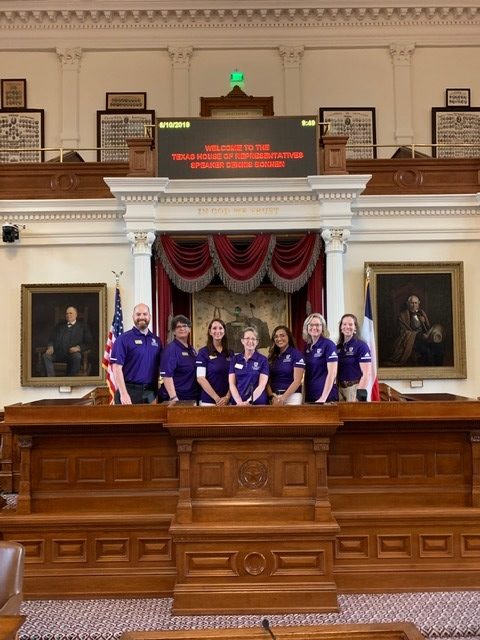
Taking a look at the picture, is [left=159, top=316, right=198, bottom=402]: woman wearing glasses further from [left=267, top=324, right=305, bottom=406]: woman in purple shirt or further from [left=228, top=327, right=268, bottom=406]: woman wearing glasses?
[left=267, top=324, right=305, bottom=406]: woman in purple shirt

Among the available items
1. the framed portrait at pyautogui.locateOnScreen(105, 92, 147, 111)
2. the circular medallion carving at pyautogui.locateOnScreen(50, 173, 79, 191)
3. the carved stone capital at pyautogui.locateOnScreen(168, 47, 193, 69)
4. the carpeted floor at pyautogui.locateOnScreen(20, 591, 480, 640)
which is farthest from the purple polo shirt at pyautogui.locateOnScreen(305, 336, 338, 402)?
the carved stone capital at pyautogui.locateOnScreen(168, 47, 193, 69)

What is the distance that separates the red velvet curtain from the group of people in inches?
127

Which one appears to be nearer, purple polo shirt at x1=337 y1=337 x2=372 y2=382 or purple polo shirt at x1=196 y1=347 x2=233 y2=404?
purple polo shirt at x1=196 y1=347 x2=233 y2=404

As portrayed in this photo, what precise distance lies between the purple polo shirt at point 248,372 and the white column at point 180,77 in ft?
29.3

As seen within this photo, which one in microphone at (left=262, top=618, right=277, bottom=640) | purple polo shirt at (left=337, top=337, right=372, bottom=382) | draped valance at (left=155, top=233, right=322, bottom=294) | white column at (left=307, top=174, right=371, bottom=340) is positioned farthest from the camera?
draped valance at (left=155, top=233, right=322, bottom=294)

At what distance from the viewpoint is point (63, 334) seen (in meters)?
9.60

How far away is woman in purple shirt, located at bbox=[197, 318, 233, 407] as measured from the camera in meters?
5.66

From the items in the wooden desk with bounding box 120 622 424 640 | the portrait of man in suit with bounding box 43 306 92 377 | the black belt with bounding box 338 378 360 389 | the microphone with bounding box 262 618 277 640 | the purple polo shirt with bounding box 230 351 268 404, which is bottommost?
the wooden desk with bounding box 120 622 424 640

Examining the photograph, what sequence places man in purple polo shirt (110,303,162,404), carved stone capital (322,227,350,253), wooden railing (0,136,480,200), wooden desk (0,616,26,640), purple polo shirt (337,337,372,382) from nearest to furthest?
wooden desk (0,616,26,640), man in purple polo shirt (110,303,162,404), purple polo shirt (337,337,372,382), carved stone capital (322,227,350,253), wooden railing (0,136,480,200)

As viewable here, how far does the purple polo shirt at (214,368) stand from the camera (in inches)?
224

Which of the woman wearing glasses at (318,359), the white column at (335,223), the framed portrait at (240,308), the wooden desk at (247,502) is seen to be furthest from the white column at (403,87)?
the wooden desk at (247,502)

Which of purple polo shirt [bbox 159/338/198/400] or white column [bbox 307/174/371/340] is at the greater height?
white column [bbox 307/174/371/340]

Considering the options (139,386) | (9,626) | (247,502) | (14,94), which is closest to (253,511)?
(247,502)

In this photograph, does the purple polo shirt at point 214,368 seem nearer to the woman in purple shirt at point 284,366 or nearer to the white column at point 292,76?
the woman in purple shirt at point 284,366
